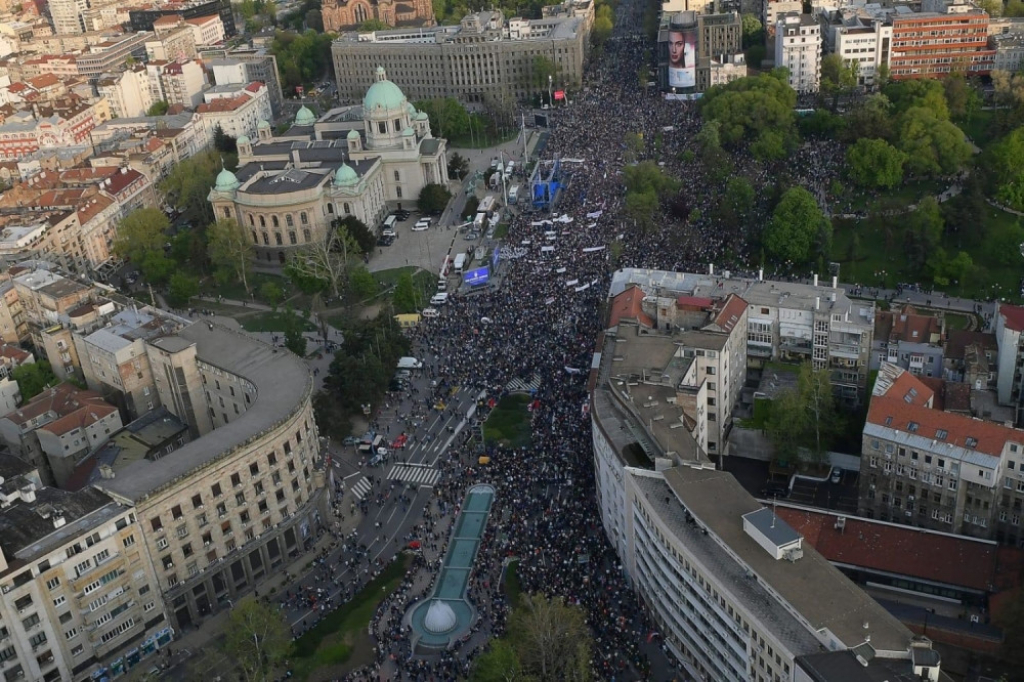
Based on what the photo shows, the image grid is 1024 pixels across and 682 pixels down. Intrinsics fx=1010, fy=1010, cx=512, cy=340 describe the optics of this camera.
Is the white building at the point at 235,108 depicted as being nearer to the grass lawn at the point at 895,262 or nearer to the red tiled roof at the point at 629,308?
the red tiled roof at the point at 629,308

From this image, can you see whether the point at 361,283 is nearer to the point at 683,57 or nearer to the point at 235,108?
the point at 235,108

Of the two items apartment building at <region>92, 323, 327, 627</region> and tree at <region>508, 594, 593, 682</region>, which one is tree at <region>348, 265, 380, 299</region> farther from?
tree at <region>508, 594, 593, 682</region>

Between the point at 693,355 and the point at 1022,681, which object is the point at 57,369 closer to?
the point at 693,355

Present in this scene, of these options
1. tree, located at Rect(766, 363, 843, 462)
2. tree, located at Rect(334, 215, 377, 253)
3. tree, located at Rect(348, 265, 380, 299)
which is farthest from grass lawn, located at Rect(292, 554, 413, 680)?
tree, located at Rect(334, 215, 377, 253)

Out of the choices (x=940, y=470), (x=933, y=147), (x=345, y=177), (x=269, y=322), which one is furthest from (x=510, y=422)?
(x=933, y=147)

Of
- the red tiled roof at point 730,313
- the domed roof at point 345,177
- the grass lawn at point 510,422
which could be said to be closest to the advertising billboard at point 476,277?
the domed roof at point 345,177

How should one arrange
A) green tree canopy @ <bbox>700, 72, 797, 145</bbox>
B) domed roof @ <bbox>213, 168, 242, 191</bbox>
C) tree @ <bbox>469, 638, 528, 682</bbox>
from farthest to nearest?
1. green tree canopy @ <bbox>700, 72, 797, 145</bbox>
2. domed roof @ <bbox>213, 168, 242, 191</bbox>
3. tree @ <bbox>469, 638, 528, 682</bbox>

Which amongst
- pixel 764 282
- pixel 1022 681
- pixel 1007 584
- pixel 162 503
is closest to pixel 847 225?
pixel 764 282
